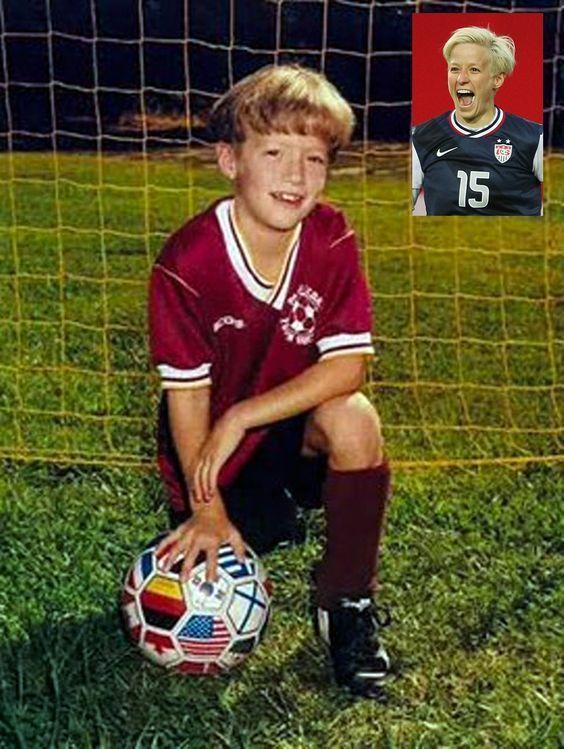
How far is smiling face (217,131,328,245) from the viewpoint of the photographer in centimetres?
300

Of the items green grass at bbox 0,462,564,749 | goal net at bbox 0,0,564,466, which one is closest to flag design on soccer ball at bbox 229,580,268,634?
green grass at bbox 0,462,564,749

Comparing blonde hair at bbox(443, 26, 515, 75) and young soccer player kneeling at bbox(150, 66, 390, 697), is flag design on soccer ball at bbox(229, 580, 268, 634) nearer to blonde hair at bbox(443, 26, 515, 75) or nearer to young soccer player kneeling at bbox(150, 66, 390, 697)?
young soccer player kneeling at bbox(150, 66, 390, 697)

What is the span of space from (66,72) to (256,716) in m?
8.20

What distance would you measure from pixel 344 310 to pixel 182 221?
543 centimetres

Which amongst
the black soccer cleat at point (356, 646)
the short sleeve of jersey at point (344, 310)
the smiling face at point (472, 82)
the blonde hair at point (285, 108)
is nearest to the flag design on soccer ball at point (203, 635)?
the black soccer cleat at point (356, 646)

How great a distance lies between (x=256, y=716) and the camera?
9.57 ft

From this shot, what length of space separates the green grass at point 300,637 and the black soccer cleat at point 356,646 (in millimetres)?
39

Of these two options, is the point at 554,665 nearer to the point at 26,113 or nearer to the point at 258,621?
the point at 258,621

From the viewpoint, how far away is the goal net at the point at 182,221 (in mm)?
4730

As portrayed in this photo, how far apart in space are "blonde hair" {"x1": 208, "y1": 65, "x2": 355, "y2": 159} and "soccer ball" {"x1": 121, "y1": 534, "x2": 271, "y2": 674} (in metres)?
0.81

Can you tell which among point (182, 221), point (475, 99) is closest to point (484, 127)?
point (475, 99)

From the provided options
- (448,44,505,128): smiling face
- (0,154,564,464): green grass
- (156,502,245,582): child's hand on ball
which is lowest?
(0,154,564,464): green grass

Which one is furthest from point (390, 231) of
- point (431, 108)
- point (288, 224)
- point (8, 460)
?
point (288, 224)

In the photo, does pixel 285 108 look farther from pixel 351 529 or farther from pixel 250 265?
pixel 351 529
